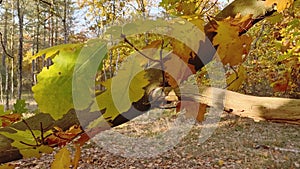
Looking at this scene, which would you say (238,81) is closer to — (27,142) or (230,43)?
(230,43)

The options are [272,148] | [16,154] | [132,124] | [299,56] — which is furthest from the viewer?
[132,124]

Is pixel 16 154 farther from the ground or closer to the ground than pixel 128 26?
closer to the ground

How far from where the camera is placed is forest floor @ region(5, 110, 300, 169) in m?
6.02

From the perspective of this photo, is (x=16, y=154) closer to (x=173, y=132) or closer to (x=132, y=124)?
(x=173, y=132)

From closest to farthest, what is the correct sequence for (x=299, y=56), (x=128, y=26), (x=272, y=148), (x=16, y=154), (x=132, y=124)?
(x=128, y=26) → (x=16, y=154) → (x=299, y=56) → (x=272, y=148) → (x=132, y=124)

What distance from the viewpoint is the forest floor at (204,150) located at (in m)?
6.02

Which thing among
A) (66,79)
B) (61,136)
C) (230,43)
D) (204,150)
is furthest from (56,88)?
(204,150)

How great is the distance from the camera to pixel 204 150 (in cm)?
700

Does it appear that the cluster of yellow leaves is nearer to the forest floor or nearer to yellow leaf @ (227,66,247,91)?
yellow leaf @ (227,66,247,91)

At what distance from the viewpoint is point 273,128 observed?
8945 mm

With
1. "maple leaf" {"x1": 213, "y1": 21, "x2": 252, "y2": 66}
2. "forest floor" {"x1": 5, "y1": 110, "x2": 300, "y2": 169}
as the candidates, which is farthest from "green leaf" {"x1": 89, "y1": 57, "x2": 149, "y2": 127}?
"forest floor" {"x1": 5, "y1": 110, "x2": 300, "y2": 169}

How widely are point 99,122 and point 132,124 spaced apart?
984 cm

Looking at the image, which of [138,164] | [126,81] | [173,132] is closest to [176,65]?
[126,81]

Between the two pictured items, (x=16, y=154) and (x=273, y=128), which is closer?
(x=16, y=154)
